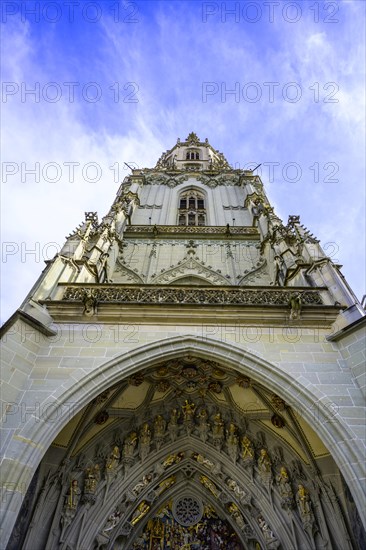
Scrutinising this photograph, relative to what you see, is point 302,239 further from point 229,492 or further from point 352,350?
point 229,492

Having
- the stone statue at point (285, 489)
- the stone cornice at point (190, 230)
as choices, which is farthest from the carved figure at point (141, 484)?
the stone cornice at point (190, 230)

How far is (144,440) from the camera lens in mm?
7145

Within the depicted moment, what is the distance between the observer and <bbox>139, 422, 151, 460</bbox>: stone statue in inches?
277

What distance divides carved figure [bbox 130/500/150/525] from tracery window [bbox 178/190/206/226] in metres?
11.3

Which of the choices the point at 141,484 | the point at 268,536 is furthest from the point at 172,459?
the point at 268,536

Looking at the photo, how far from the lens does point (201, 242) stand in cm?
1323

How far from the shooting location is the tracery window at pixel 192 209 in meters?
16.0

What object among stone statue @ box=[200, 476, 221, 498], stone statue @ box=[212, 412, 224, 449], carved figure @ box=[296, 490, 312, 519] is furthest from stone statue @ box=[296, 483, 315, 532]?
stone statue @ box=[212, 412, 224, 449]

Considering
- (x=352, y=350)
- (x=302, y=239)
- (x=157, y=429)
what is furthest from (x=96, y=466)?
(x=302, y=239)

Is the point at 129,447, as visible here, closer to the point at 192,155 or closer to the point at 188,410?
the point at 188,410

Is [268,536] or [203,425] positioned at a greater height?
[203,425]

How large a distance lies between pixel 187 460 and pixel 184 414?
0.91 m

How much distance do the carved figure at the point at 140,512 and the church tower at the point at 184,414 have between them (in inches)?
0.9

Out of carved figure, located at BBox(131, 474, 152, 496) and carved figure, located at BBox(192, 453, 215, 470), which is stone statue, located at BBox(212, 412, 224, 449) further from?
carved figure, located at BBox(131, 474, 152, 496)
